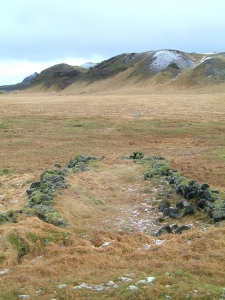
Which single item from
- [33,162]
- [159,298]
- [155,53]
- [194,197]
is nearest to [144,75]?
[155,53]

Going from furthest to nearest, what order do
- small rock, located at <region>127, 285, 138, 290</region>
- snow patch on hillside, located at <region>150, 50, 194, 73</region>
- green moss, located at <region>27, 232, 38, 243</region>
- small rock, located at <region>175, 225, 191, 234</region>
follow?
snow patch on hillside, located at <region>150, 50, 194, 73</region> < small rock, located at <region>175, 225, 191, 234</region> < green moss, located at <region>27, 232, 38, 243</region> < small rock, located at <region>127, 285, 138, 290</region>

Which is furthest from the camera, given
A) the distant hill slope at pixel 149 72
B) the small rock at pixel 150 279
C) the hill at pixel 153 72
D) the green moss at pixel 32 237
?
the distant hill slope at pixel 149 72

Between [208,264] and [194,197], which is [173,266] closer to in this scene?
[208,264]

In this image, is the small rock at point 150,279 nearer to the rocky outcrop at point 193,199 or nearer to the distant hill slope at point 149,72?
the rocky outcrop at point 193,199

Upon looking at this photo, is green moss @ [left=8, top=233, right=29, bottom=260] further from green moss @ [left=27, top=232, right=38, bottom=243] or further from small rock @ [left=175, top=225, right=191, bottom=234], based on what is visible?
small rock @ [left=175, top=225, right=191, bottom=234]

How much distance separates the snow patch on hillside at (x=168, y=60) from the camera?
141 metres

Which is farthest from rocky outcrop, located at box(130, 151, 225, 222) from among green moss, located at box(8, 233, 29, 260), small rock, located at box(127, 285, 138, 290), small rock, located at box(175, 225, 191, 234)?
green moss, located at box(8, 233, 29, 260)

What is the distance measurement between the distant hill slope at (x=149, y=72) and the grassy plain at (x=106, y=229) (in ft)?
234

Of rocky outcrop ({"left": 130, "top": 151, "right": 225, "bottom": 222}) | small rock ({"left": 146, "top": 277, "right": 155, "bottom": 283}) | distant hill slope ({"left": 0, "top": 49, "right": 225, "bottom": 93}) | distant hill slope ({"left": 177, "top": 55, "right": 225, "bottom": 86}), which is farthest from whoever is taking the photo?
distant hill slope ({"left": 0, "top": 49, "right": 225, "bottom": 93})

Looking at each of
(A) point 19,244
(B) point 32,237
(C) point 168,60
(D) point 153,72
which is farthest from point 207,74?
(A) point 19,244

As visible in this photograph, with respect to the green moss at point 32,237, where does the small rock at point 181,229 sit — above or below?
below

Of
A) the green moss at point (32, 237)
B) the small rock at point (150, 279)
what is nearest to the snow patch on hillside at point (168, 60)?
the green moss at point (32, 237)

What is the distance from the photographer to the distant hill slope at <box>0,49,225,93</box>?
110 meters

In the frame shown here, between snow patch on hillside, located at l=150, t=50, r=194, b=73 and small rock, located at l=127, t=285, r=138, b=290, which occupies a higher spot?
snow patch on hillside, located at l=150, t=50, r=194, b=73
